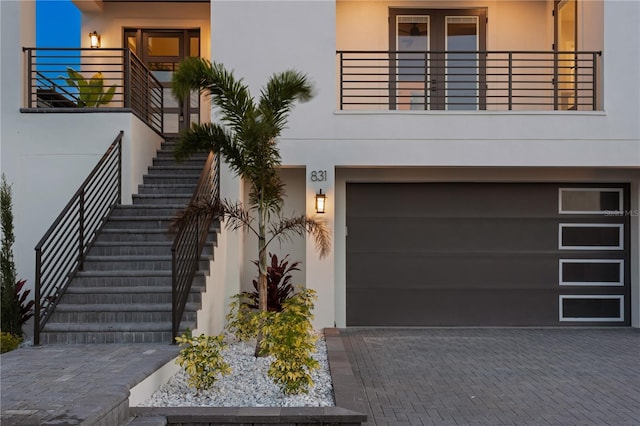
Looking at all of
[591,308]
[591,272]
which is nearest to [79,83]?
[591,272]

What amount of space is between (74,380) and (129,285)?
244cm

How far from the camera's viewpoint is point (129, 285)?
23.4 ft

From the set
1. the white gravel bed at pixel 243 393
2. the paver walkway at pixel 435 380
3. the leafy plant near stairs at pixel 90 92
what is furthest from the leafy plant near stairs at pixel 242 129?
the leafy plant near stairs at pixel 90 92

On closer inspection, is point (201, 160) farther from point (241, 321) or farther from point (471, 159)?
point (471, 159)

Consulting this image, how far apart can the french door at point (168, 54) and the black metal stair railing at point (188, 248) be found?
441 cm

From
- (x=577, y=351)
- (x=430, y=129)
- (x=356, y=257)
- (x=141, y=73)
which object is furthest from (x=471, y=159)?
(x=141, y=73)

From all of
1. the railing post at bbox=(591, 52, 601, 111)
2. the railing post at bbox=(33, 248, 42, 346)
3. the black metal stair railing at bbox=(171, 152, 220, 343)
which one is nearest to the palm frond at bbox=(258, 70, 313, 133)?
the black metal stair railing at bbox=(171, 152, 220, 343)

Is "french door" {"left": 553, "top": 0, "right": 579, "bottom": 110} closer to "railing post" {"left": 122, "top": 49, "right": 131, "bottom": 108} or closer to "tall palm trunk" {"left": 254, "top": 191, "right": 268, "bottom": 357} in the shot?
"tall palm trunk" {"left": 254, "top": 191, "right": 268, "bottom": 357}

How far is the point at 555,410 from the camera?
512cm

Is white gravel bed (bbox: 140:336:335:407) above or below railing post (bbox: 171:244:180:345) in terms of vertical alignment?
below

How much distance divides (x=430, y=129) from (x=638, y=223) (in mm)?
4271

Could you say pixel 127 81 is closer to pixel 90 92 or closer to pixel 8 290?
pixel 90 92

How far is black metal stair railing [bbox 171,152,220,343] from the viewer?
6.23 metres

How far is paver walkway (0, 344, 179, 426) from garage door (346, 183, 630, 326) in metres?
4.54
